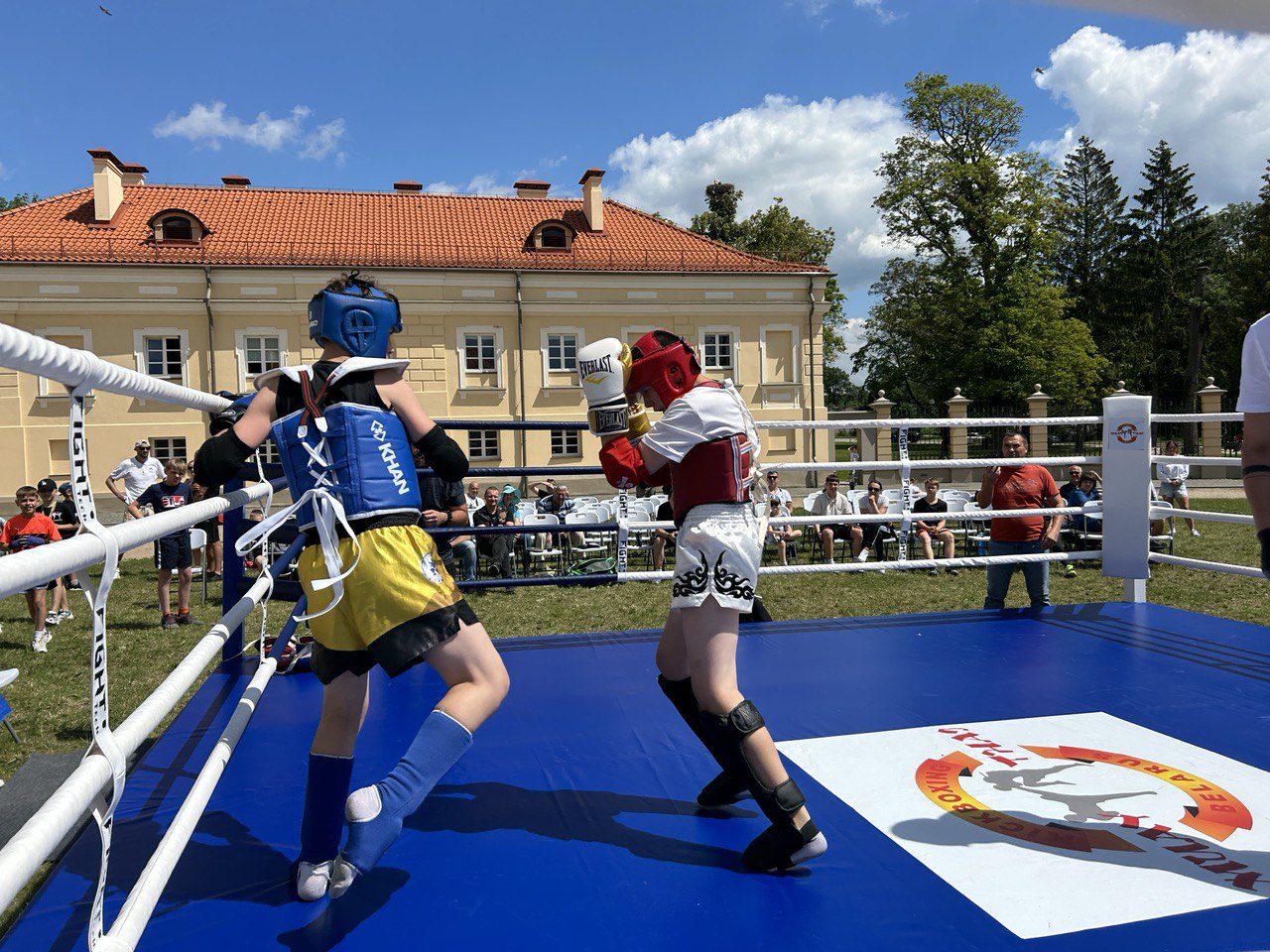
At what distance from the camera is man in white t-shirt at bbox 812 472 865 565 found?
11630mm

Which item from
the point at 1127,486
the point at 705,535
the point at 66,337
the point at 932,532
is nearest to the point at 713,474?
the point at 705,535

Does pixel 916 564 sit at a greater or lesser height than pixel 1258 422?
lesser

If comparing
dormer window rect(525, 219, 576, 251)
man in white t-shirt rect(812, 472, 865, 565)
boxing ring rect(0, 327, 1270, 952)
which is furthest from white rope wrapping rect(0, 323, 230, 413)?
dormer window rect(525, 219, 576, 251)

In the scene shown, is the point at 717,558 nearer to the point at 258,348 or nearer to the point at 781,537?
the point at 781,537

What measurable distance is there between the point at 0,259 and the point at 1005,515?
2395cm

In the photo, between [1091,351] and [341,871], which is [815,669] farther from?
[1091,351]

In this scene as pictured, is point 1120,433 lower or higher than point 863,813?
higher

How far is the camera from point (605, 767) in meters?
3.29

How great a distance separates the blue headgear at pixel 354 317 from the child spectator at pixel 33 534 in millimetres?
6447

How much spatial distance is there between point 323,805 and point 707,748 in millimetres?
1171

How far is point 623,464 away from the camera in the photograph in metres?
2.72

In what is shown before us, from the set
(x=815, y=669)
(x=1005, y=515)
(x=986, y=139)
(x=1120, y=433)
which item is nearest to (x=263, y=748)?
(x=815, y=669)

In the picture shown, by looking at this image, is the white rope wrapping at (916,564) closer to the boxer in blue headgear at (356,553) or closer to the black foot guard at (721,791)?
the black foot guard at (721,791)

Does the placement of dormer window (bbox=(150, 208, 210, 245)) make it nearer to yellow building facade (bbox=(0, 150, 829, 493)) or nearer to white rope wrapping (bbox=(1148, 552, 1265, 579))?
yellow building facade (bbox=(0, 150, 829, 493))
